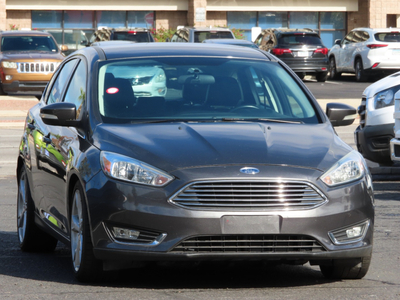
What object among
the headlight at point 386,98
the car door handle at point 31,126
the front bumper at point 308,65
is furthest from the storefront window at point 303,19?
the car door handle at point 31,126

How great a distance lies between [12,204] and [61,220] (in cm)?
344

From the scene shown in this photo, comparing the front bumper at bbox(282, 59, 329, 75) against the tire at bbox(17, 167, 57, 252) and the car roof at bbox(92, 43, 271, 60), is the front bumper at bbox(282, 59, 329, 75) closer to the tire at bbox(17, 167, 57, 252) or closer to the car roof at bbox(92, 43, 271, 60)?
the car roof at bbox(92, 43, 271, 60)

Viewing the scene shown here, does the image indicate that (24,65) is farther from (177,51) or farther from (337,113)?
(337,113)

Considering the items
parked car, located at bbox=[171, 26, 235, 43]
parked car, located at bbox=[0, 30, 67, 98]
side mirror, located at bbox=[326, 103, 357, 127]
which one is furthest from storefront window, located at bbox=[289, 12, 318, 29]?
side mirror, located at bbox=[326, 103, 357, 127]

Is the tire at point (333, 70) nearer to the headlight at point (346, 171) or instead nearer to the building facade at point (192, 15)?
the building facade at point (192, 15)

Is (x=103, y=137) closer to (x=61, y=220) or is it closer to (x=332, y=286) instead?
(x=61, y=220)

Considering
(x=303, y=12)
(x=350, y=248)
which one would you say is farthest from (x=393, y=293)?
(x=303, y=12)

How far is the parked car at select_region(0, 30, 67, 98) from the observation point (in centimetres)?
2448

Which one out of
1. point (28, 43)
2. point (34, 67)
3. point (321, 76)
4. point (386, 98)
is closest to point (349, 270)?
point (386, 98)

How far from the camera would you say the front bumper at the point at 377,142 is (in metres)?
11.0

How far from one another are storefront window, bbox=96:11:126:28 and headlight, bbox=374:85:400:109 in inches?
1353

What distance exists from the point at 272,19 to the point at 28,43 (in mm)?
22371

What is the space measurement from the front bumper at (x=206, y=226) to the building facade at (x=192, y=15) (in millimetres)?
38348

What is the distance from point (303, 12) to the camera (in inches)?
1821
